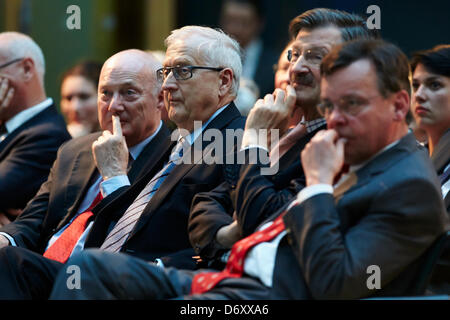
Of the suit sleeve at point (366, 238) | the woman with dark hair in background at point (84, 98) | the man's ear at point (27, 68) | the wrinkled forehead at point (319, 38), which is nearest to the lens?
the suit sleeve at point (366, 238)

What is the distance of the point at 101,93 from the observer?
181 inches

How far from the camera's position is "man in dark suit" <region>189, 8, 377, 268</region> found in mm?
3260

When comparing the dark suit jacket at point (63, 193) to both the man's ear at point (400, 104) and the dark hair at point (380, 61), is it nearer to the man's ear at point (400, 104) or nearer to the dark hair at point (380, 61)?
the dark hair at point (380, 61)

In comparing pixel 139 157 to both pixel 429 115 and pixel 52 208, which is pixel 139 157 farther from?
pixel 429 115

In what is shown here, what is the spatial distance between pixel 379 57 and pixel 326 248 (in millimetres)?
789

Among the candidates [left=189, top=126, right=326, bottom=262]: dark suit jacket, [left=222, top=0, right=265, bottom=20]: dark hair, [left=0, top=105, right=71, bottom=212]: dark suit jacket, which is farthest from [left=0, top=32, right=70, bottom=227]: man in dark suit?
[left=222, top=0, right=265, bottom=20]: dark hair

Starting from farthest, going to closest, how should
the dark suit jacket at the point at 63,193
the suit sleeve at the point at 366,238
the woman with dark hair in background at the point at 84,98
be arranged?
1. the woman with dark hair in background at the point at 84,98
2. the dark suit jacket at the point at 63,193
3. the suit sleeve at the point at 366,238

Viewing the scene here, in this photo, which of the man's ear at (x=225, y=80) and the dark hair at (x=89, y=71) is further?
the dark hair at (x=89, y=71)

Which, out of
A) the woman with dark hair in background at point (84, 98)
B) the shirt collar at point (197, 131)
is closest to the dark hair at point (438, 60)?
the shirt collar at point (197, 131)

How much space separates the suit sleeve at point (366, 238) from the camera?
8.92ft

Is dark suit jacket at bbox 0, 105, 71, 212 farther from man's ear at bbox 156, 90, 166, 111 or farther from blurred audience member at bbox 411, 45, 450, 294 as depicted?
blurred audience member at bbox 411, 45, 450, 294

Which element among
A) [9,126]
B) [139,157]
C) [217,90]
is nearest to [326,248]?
[217,90]

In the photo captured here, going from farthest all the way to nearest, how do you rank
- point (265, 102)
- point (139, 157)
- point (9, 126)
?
point (9, 126)
point (139, 157)
point (265, 102)

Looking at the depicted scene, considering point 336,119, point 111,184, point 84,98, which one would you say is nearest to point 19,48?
point 84,98
